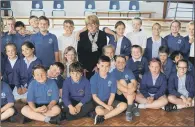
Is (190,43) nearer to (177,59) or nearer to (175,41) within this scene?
(175,41)

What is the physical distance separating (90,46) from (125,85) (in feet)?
2.11

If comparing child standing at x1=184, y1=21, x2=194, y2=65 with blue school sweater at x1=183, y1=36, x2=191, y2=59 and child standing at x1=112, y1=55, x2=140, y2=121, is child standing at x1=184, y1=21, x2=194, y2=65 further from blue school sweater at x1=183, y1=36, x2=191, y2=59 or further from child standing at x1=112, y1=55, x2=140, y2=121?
child standing at x1=112, y1=55, x2=140, y2=121

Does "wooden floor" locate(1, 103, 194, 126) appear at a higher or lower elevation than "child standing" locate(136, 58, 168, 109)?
lower

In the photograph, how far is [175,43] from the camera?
3.60m

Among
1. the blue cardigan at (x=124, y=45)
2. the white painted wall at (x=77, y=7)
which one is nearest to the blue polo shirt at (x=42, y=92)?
the blue cardigan at (x=124, y=45)

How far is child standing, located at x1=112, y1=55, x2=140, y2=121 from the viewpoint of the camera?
2.96 meters

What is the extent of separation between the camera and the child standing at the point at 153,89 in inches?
121

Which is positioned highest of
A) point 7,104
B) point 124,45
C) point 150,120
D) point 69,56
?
point 124,45

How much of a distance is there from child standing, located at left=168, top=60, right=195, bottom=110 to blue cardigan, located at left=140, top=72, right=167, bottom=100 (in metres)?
0.10

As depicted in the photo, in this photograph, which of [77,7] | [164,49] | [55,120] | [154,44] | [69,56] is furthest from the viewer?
[77,7]

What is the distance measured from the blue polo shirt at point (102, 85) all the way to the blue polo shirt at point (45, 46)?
0.77 meters

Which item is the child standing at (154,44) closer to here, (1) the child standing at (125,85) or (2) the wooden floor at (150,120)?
(1) the child standing at (125,85)

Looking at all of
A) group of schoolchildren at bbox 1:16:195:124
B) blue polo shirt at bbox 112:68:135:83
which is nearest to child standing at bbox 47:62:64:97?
group of schoolchildren at bbox 1:16:195:124

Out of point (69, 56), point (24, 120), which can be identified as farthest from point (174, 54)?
point (24, 120)
